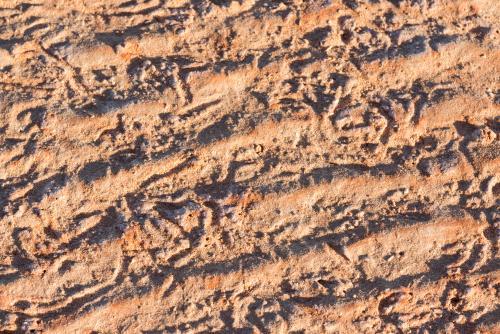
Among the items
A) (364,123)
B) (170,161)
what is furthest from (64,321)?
(364,123)

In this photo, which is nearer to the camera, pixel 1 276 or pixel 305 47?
pixel 1 276

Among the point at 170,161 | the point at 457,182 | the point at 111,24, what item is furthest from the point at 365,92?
the point at 111,24

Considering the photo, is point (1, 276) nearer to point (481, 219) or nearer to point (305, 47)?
point (305, 47)

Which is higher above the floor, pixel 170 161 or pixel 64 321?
pixel 170 161

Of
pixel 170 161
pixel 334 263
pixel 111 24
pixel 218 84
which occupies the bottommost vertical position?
pixel 334 263

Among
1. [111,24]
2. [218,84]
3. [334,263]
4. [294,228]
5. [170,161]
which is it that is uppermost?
[111,24]

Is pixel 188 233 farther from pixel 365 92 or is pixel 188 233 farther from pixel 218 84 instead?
pixel 365 92
